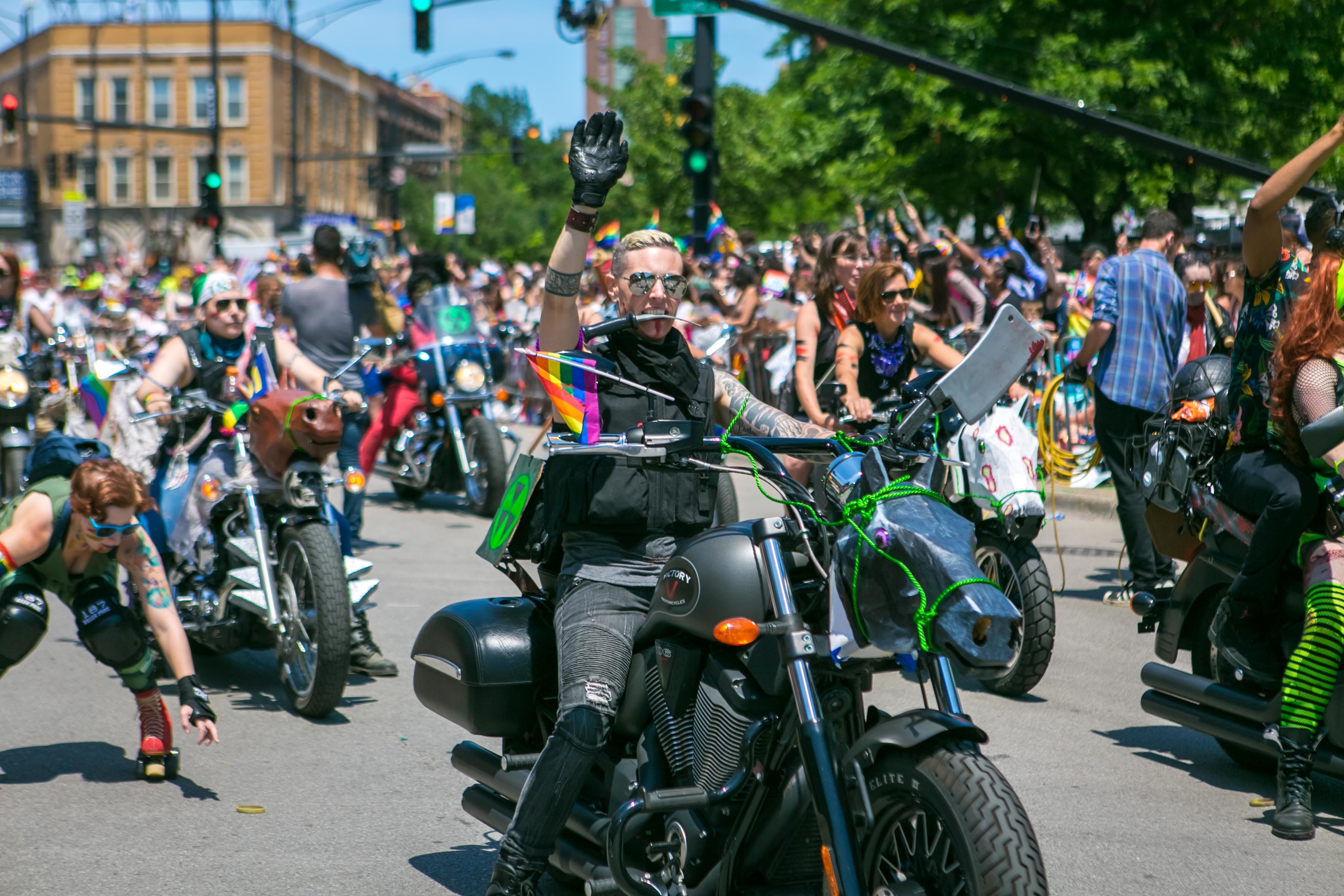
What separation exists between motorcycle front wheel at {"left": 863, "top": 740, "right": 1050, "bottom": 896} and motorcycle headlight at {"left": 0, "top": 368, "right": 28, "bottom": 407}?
8.88 meters

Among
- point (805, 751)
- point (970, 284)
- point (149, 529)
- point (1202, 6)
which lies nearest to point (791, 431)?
point (805, 751)

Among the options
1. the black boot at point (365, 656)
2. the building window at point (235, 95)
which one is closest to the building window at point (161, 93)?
the building window at point (235, 95)

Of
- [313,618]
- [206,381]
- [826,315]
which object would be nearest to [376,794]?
[313,618]

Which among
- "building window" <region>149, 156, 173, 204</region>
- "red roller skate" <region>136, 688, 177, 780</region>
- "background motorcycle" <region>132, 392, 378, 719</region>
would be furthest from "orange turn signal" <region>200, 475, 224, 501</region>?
"building window" <region>149, 156, 173, 204</region>

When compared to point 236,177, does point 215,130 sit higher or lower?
lower

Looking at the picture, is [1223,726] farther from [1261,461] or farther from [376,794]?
[376,794]

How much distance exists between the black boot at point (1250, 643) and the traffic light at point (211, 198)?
2583 cm

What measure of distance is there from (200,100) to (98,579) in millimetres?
77374

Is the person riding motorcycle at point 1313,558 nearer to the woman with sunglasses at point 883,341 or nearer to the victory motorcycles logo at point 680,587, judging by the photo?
the woman with sunglasses at point 883,341

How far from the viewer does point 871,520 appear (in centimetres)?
310

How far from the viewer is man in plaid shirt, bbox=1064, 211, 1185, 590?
8.07 metres

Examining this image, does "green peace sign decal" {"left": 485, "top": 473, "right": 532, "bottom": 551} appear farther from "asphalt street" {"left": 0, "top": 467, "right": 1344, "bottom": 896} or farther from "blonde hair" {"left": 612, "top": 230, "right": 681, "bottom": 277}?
"asphalt street" {"left": 0, "top": 467, "right": 1344, "bottom": 896}

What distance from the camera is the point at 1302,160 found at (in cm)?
474

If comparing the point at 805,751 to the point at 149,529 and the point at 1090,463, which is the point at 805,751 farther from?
the point at 1090,463
